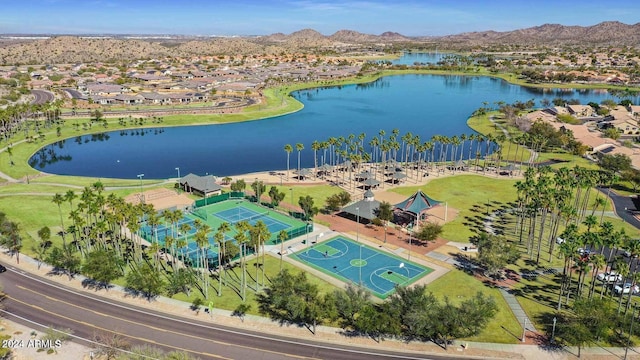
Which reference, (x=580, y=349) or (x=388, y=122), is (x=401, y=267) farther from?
(x=388, y=122)

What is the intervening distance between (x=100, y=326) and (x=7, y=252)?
28.0 m

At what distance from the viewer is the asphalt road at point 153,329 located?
45281mm

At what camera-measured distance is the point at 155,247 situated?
5556 cm

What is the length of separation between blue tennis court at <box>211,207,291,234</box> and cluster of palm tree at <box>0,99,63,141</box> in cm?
8939

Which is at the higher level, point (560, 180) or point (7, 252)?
point (560, 180)

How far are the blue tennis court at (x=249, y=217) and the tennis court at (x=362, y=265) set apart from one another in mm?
10098

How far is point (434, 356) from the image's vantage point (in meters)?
45.3

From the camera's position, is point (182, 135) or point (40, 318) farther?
point (182, 135)

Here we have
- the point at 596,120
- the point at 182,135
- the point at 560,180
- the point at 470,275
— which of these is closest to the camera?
the point at 470,275

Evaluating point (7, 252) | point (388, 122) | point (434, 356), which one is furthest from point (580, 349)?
point (388, 122)

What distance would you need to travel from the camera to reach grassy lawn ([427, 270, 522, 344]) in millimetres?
48781

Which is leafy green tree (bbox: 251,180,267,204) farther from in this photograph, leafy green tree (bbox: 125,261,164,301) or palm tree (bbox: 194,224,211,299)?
leafy green tree (bbox: 125,261,164,301)

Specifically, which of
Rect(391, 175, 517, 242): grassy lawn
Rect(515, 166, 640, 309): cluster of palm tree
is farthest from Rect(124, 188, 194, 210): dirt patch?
Rect(515, 166, 640, 309): cluster of palm tree

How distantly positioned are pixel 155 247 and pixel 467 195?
6427 cm
